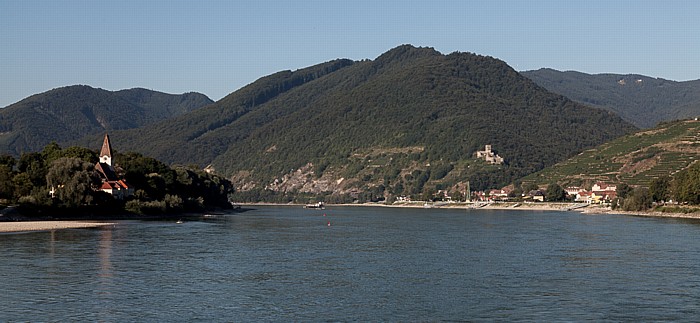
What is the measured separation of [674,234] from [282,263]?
2148 inches

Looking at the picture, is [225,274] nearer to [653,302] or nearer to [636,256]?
[653,302]

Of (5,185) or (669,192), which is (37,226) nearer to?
(5,185)

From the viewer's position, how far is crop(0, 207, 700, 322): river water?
45.8 metres

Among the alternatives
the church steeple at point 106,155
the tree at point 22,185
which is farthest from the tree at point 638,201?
the tree at point 22,185

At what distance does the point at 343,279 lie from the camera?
59.1m

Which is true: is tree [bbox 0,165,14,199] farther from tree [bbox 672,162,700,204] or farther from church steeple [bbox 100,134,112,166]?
tree [bbox 672,162,700,204]

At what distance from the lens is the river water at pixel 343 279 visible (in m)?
45.8

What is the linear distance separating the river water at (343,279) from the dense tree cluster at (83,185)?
33.2 m

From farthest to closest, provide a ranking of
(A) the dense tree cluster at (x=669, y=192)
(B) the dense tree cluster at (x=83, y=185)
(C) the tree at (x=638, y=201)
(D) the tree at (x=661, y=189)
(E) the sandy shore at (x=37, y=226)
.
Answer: (C) the tree at (x=638, y=201), (D) the tree at (x=661, y=189), (A) the dense tree cluster at (x=669, y=192), (B) the dense tree cluster at (x=83, y=185), (E) the sandy shore at (x=37, y=226)

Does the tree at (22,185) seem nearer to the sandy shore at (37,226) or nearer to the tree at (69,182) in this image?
the tree at (69,182)

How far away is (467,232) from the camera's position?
370 feet

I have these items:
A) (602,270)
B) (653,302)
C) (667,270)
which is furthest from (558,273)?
(653,302)

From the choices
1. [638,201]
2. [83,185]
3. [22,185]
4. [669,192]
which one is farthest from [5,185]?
[638,201]

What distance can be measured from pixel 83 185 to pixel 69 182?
2054 millimetres
